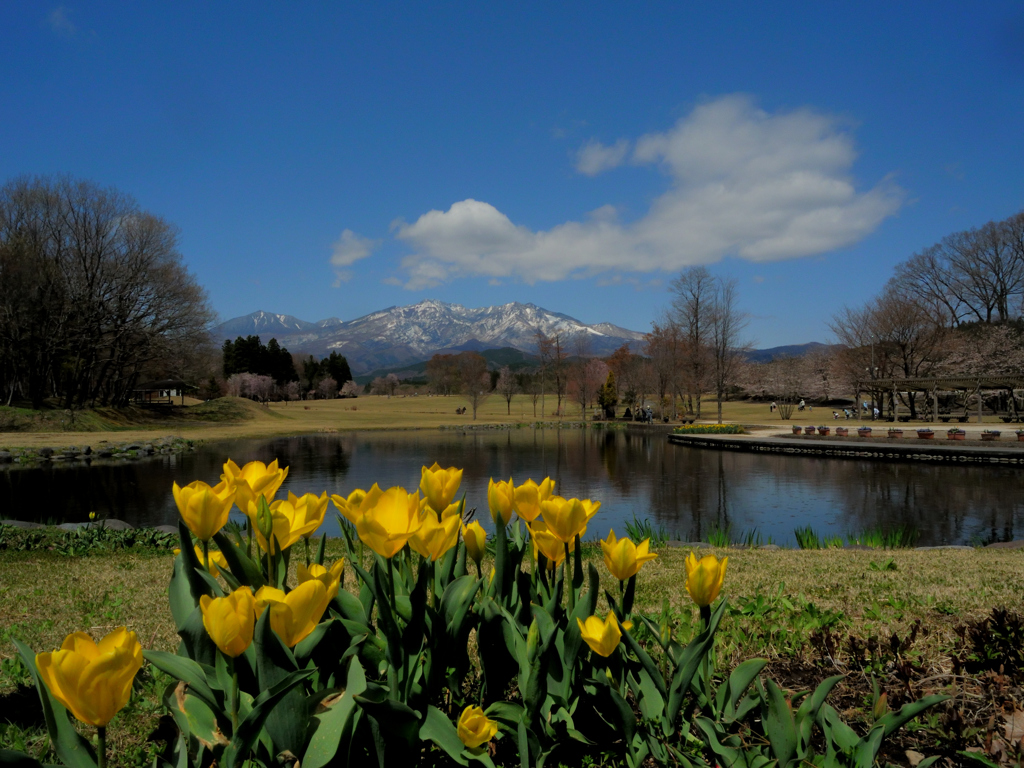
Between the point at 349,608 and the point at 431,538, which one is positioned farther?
the point at 349,608

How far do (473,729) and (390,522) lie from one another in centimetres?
51

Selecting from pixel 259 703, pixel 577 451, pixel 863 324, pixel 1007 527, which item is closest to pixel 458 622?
pixel 259 703

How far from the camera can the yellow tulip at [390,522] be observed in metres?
1.28

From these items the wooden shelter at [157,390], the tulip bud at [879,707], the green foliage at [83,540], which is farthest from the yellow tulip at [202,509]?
the wooden shelter at [157,390]

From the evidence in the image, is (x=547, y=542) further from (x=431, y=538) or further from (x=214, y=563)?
(x=214, y=563)

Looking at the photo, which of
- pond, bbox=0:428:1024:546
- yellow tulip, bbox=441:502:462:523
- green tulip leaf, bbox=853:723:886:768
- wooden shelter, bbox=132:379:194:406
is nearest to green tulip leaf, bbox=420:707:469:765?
yellow tulip, bbox=441:502:462:523

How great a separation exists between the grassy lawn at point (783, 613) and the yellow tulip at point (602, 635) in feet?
2.95

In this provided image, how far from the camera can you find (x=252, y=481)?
61.8 inches

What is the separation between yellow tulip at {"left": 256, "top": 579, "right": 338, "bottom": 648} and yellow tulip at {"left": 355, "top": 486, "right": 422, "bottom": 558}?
5.3 inches

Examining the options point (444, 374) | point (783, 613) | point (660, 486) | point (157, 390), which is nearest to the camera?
point (783, 613)

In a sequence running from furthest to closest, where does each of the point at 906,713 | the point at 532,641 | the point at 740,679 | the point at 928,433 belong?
the point at 928,433
the point at 740,679
the point at 906,713
the point at 532,641

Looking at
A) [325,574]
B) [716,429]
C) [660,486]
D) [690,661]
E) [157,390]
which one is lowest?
[660,486]

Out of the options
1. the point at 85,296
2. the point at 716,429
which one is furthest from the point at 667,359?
the point at 85,296

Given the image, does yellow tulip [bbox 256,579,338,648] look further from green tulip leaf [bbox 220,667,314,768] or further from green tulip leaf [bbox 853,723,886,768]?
green tulip leaf [bbox 853,723,886,768]
